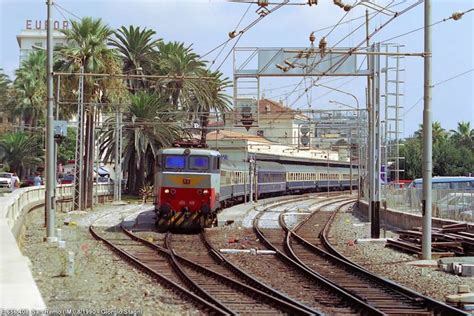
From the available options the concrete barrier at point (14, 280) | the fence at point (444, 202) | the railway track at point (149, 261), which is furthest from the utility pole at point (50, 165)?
the fence at point (444, 202)

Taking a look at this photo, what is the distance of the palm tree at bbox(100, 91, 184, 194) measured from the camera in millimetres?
53750

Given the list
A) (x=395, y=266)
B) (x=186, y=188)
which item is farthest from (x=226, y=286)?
(x=186, y=188)

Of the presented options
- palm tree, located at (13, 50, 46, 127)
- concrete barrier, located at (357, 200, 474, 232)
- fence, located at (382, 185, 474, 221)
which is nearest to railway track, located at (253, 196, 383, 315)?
concrete barrier, located at (357, 200, 474, 232)

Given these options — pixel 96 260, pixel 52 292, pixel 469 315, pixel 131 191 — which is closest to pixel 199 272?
pixel 96 260

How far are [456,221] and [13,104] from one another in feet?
175

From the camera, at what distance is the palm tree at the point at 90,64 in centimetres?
4100

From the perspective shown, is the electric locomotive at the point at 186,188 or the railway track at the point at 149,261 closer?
the railway track at the point at 149,261

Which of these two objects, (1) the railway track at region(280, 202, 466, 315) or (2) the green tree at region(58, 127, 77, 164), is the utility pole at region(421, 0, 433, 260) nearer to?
(1) the railway track at region(280, 202, 466, 315)

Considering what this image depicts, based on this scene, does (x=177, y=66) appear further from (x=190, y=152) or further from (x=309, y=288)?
(x=309, y=288)

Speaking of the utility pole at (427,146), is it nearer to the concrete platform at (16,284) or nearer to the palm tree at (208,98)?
the concrete platform at (16,284)

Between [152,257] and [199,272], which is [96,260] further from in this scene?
[199,272]

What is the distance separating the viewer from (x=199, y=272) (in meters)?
16.4

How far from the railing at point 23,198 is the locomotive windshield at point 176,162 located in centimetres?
529

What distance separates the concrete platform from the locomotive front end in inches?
543
